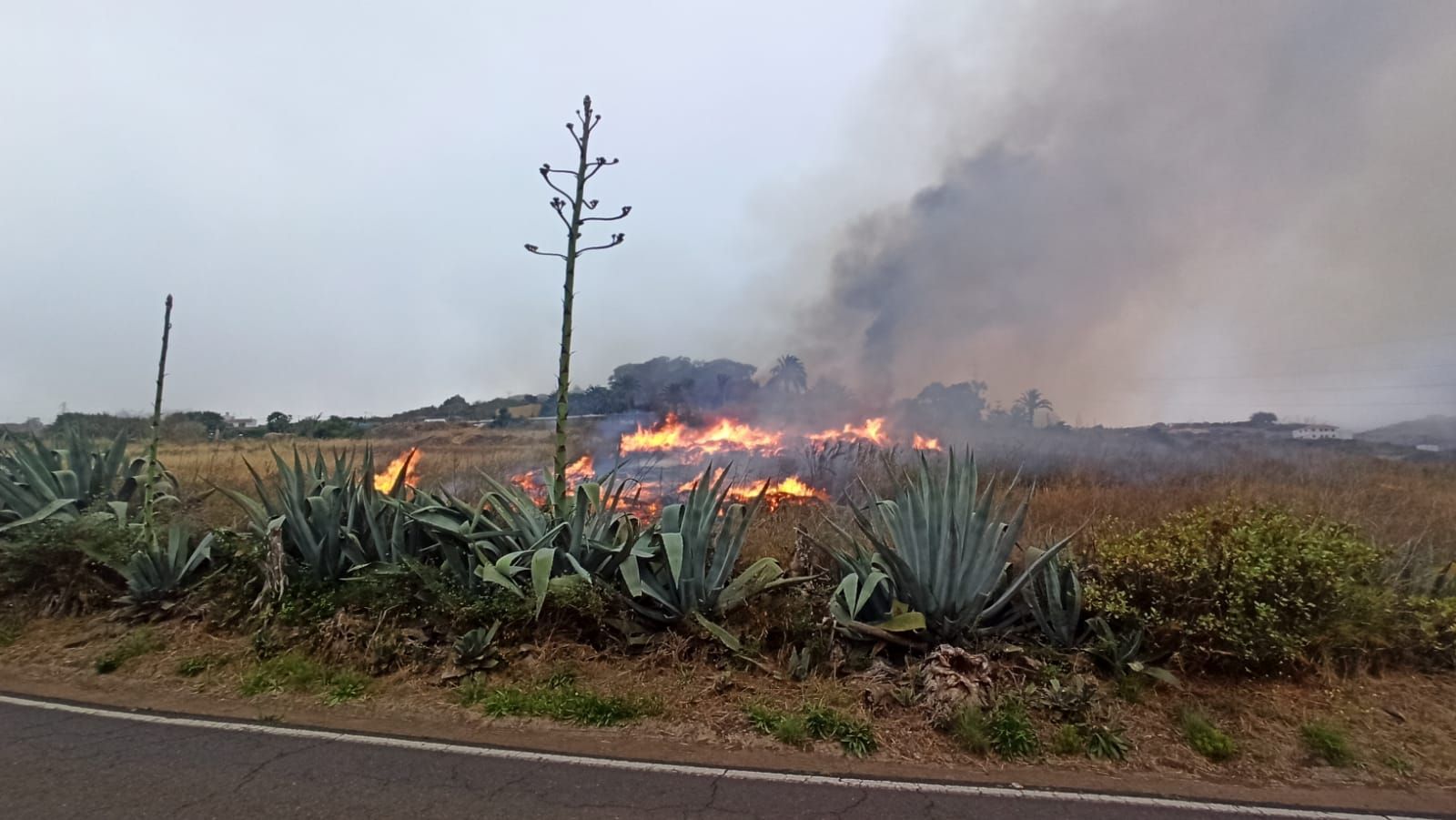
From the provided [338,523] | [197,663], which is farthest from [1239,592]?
[197,663]

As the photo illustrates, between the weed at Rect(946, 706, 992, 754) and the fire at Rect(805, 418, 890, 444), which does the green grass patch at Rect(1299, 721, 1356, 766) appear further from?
the fire at Rect(805, 418, 890, 444)

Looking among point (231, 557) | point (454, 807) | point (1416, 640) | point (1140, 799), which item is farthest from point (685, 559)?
point (1416, 640)

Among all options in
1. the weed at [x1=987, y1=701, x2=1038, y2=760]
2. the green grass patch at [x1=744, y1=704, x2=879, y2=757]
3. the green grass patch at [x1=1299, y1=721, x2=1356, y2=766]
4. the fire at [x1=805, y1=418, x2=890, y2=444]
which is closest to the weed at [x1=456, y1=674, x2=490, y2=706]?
the green grass patch at [x1=744, y1=704, x2=879, y2=757]

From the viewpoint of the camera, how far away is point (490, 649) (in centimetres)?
501

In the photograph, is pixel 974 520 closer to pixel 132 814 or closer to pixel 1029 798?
pixel 1029 798

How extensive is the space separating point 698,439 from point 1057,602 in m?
12.5

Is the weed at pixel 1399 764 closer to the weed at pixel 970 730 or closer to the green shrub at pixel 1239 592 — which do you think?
the green shrub at pixel 1239 592

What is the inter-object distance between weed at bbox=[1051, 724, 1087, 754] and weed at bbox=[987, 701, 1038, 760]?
0.11 metres

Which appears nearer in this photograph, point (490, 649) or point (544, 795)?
point (544, 795)

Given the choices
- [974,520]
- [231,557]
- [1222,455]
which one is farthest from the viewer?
[1222,455]

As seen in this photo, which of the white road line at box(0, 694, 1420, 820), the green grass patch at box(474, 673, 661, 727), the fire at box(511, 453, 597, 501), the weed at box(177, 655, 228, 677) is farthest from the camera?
the fire at box(511, 453, 597, 501)

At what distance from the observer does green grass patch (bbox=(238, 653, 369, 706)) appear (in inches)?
186

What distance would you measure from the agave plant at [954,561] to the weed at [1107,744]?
39.3 inches

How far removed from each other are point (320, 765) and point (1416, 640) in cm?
673
